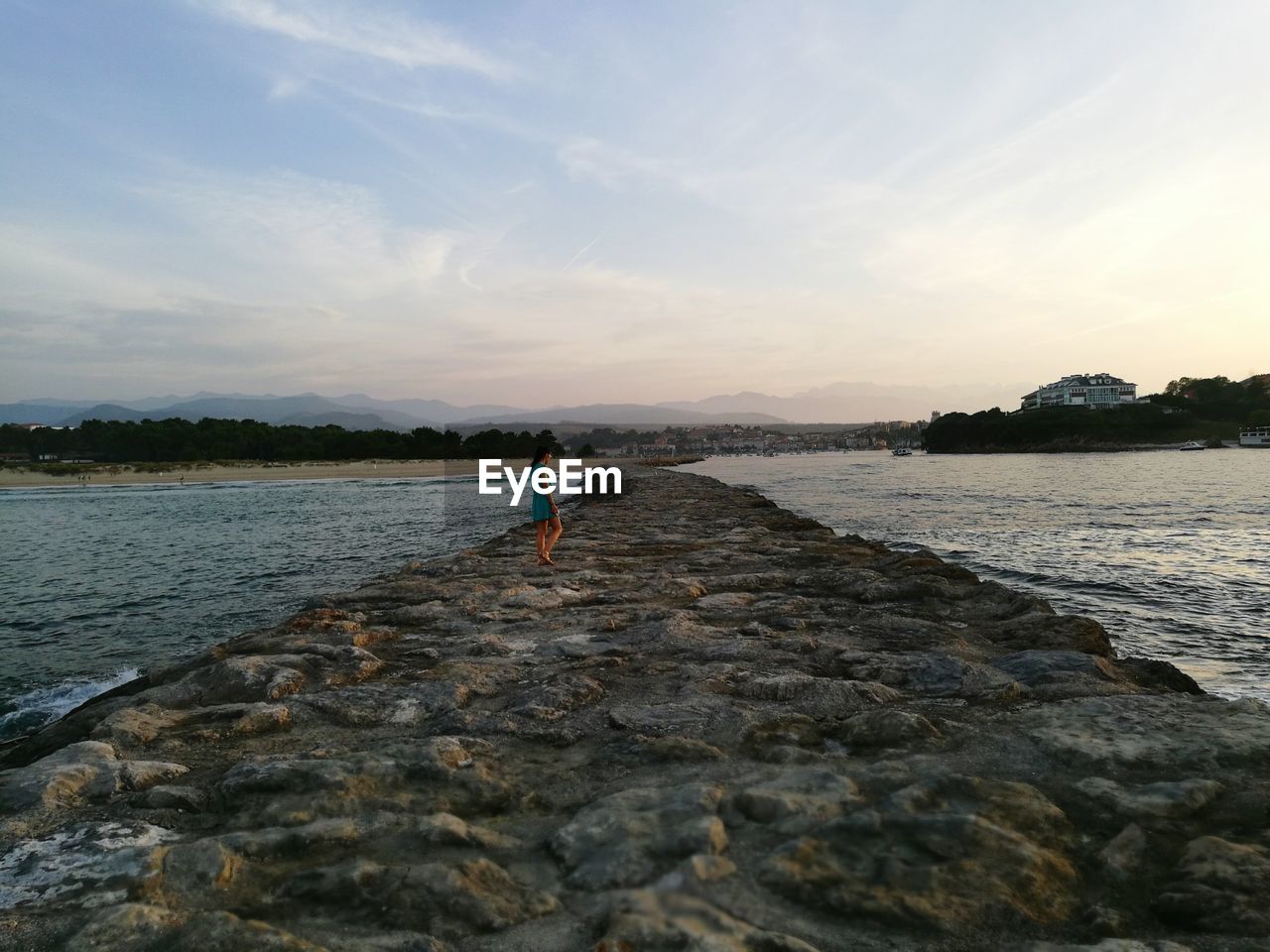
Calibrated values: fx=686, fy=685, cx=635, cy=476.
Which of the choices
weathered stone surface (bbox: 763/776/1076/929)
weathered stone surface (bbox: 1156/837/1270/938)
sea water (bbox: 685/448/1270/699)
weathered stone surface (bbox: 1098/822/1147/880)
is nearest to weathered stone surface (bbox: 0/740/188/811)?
weathered stone surface (bbox: 763/776/1076/929)

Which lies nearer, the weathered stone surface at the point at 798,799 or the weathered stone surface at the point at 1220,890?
the weathered stone surface at the point at 1220,890

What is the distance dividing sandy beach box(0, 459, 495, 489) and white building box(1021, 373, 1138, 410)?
466 feet

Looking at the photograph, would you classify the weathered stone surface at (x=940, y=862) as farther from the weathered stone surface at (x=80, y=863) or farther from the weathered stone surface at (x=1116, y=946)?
the weathered stone surface at (x=80, y=863)

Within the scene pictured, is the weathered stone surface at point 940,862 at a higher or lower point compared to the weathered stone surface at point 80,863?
higher

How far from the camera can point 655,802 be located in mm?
3002

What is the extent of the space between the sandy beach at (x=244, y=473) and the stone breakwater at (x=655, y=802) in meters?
66.8

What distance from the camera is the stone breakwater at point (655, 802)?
225 cm

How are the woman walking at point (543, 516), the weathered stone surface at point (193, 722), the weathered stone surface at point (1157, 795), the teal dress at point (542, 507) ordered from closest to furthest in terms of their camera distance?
the weathered stone surface at point (1157, 795) < the weathered stone surface at point (193, 722) < the woman walking at point (543, 516) < the teal dress at point (542, 507)

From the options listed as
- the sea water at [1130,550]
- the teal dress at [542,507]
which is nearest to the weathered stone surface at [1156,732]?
the sea water at [1130,550]

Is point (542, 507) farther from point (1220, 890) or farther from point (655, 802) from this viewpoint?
point (1220, 890)

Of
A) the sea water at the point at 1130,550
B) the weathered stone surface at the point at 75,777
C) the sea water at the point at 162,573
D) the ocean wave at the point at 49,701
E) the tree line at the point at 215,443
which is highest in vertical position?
the tree line at the point at 215,443

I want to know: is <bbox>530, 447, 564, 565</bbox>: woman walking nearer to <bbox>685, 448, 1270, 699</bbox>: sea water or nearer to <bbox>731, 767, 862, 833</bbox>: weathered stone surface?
<bbox>685, 448, 1270, 699</bbox>: sea water

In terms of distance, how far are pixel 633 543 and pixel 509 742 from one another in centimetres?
936

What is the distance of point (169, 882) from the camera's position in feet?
8.23
